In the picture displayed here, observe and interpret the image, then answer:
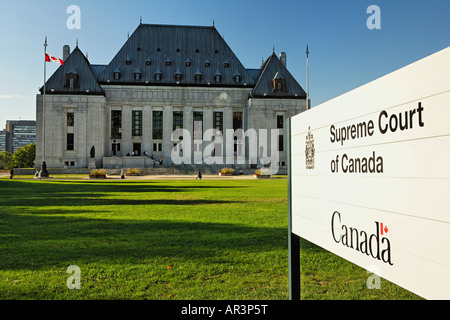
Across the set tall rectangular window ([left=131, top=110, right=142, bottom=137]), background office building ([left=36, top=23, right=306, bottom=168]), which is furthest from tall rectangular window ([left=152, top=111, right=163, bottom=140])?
tall rectangular window ([left=131, top=110, right=142, bottom=137])

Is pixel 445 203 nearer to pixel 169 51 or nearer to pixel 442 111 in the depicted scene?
pixel 442 111

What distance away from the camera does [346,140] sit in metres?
2.97

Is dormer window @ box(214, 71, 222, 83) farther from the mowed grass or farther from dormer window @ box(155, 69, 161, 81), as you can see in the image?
the mowed grass

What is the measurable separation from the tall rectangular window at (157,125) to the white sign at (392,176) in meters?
65.9

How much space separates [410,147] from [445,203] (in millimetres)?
423

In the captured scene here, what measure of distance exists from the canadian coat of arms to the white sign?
90 mm

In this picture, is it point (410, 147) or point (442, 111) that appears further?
point (410, 147)

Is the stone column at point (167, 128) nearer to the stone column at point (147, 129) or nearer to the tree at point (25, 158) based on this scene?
the stone column at point (147, 129)

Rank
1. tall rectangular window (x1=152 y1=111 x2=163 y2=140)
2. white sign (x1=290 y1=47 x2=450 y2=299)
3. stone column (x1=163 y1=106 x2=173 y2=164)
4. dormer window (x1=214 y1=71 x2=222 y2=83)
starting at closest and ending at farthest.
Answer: white sign (x1=290 y1=47 x2=450 y2=299), stone column (x1=163 y1=106 x2=173 y2=164), tall rectangular window (x1=152 y1=111 x2=163 y2=140), dormer window (x1=214 y1=71 x2=222 y2=83)

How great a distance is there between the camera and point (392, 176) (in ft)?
7.84

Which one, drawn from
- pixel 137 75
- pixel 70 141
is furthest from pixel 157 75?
pixel 70 141

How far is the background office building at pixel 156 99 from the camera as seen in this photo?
62438 millimetres

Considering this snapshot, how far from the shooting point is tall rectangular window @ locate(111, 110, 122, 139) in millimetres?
66438
